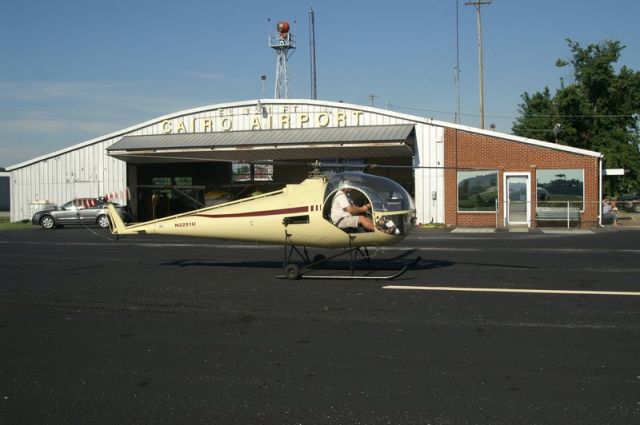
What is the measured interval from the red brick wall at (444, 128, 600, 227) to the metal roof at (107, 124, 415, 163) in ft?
7.33

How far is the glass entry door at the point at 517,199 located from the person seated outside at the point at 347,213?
1773cm

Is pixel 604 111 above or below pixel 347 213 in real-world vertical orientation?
above

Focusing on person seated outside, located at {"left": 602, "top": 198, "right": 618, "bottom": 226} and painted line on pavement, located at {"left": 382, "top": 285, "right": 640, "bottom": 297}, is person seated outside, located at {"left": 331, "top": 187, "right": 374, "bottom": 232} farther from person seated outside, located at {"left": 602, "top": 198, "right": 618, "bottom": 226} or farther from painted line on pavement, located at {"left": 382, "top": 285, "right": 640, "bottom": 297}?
person seated outside, located at {"left": 602, "top": 198, "right": 618, "bottom": 226}

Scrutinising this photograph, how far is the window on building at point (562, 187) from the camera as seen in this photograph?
2739cm

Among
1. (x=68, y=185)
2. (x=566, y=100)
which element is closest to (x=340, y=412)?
(x=68, y=185)

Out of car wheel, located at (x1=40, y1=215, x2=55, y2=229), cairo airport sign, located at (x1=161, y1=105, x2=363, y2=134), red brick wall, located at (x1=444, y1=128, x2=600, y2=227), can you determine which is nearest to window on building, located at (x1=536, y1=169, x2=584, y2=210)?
red brick wall, located at (x1=444, y1=128, x2=600, y2=227)

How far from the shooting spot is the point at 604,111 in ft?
132

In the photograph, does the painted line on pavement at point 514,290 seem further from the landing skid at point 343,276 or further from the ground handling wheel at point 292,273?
the ground handling wheel at point 292,273

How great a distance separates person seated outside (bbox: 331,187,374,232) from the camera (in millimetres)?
12023

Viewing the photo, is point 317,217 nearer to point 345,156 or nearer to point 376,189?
point 376,189

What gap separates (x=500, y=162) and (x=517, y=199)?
187 cm

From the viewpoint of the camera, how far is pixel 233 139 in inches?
1227

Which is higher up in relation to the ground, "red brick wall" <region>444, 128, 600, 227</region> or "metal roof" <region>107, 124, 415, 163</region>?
"metal roof" <region>107, 124, 415, 163</region>

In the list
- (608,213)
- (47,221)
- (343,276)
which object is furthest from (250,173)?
(343,276)
